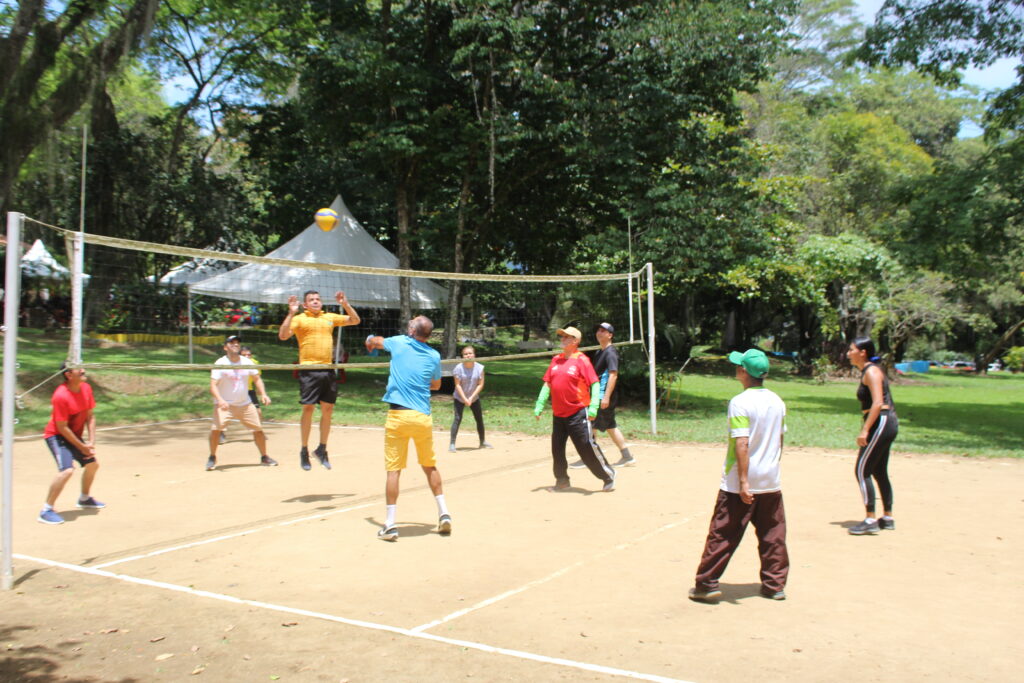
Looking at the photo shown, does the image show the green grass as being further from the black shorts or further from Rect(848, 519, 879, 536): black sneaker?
Rect(848, 519, 879, 536): black sneaker

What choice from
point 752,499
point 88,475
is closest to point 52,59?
point 88,475

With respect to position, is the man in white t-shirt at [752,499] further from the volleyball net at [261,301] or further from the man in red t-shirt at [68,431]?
the man in red t-shirt at [68,431]

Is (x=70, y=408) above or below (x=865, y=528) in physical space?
above

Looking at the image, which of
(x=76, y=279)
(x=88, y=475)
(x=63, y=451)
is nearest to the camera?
(x=76, y=279)

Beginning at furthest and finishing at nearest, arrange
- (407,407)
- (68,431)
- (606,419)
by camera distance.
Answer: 1. (606,419)
2. (68,431)
3. (407,407)

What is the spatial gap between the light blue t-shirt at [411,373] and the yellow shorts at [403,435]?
0.09 m

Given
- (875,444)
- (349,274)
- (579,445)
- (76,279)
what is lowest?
(579,445)

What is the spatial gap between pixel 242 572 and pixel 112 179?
2351cm

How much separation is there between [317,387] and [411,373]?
3.18 meters

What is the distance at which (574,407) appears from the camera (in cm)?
934

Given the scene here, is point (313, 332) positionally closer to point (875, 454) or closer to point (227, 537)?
point (227, 537)

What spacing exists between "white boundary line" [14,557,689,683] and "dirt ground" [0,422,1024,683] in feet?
0.07

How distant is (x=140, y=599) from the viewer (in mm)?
5961

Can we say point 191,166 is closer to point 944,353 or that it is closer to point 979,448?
point 979,448
